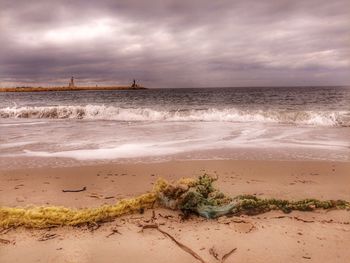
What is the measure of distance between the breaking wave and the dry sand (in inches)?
472

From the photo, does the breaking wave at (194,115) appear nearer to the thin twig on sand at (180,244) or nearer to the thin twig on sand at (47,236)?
the thin twig on sand at (180,244)

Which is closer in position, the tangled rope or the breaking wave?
the tangled rope

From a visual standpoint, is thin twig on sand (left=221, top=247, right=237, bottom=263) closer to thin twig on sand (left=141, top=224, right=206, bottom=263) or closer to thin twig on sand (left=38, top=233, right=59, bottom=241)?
thin twig on sand (left=141, top=224, right=206, bottom=263)

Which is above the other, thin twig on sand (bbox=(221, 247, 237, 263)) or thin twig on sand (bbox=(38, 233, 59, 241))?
thin twig on sand (bbox=(221, 247, 237, 263))

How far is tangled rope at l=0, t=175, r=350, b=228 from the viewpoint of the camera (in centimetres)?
368

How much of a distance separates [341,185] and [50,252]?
13.7 ft

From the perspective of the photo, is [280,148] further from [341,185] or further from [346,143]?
[341,185]

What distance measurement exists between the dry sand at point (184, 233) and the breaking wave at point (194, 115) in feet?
39.4

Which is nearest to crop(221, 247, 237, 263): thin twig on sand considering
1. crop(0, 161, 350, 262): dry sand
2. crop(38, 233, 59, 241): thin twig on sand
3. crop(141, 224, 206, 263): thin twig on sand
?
crop(0, 161, 350, 262): dry sand

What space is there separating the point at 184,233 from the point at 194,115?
16.2 metres

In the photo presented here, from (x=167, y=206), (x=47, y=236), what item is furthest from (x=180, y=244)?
(x=47, y=236)

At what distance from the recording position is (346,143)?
30.9ft

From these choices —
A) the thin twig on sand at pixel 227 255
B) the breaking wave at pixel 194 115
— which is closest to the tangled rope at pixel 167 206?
the thin twig on sand at pixel 227 255

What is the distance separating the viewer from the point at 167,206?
13.1 feet
